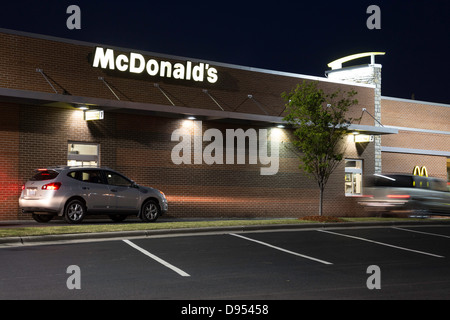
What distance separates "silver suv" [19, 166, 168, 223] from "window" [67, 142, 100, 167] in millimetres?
1934

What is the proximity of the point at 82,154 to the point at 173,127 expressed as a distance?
3.66m

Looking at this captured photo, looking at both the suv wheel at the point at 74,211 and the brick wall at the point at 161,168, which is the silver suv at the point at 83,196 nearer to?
the suv wheel at the point at 74,211

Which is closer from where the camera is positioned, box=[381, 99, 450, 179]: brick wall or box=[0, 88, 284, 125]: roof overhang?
box=[0, 88, 284, 125]: roof overhang

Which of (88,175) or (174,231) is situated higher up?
(88,175)

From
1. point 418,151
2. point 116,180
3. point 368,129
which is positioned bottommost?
point 116,180

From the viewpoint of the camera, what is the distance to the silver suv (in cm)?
1616

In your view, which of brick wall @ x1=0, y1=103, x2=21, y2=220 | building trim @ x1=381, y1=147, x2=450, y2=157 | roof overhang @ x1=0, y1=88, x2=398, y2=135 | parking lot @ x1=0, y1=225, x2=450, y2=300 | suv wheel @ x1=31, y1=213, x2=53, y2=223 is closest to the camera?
parking lot @ x1=0, y1=225, x2=450, y2=300

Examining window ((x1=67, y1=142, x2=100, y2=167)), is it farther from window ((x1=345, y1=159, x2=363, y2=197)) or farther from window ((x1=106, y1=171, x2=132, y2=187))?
window ((x1=345, y1=159, x2=363, y2=197))

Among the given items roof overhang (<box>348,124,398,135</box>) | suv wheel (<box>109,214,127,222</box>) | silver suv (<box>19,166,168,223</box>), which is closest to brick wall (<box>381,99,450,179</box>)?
roof overhang (<box>348,124,398,135</box>)

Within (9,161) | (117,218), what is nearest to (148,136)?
(117,218)

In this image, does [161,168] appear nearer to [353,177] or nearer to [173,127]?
[173,127]

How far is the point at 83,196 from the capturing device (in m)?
16.7

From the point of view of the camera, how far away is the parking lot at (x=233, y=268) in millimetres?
7855

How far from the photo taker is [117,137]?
20.4m
